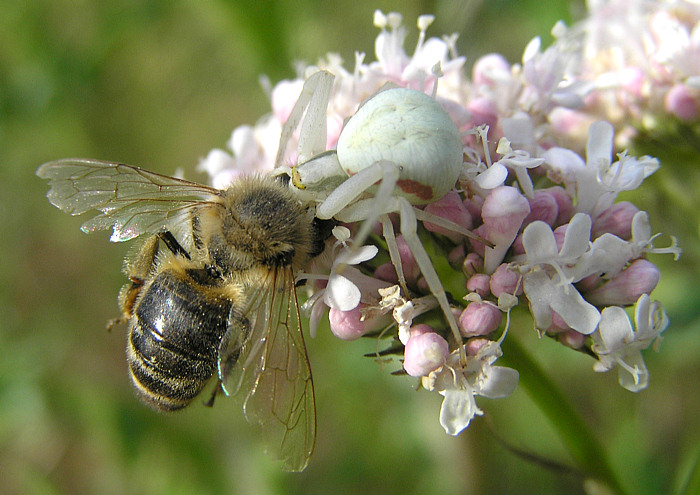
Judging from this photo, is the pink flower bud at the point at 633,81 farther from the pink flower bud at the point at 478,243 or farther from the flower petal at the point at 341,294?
the flower petal at the point at 341,294

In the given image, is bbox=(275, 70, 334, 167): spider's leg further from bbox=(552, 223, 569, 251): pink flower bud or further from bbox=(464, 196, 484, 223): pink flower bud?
bbox=(552, 223, 569, 251): pink flower bud

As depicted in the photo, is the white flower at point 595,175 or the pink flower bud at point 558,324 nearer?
the pink flower bud at point 558,324

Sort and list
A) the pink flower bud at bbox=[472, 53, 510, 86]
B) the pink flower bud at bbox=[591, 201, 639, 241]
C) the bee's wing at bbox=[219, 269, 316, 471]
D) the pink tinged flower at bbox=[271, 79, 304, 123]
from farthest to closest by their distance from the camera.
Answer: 1. the pink tinged flower at bbox=[271, 79, 304, 123]
2. the pink flower bud at bbox=[472, 53, 510, 86]
3. the pink flower bud at bbox=[591, 201, 639, 241]
4. the bee's wing at bbox=[219, 269, 316, 471]

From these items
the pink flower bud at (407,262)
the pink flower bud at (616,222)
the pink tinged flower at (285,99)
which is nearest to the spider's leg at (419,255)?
the pink flower bud at (407,262)

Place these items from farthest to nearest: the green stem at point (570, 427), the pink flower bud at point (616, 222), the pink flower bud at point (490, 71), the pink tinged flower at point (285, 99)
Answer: the pink tinged flower at point (285, 99) < the pink flower bud at point (490, 71) < the green stem at point (570, 427) < the pink flower bud at point (616, 222)

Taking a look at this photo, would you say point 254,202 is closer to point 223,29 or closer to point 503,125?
point 503,125

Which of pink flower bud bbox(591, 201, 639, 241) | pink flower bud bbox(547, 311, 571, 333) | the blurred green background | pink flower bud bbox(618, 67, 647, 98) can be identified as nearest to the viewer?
pink flower bud bbox(547, 311, 571, 333)

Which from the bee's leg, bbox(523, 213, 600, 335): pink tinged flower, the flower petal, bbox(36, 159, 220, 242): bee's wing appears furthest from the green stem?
bbox(36, 159, 220, 242): bee's wing

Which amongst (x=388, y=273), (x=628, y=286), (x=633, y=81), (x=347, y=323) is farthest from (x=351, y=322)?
(x=633, y=81)
